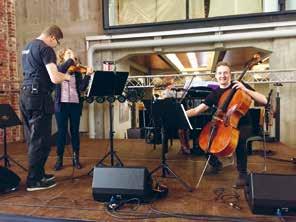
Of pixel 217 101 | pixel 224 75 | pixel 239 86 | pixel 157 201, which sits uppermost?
pixel 224 75

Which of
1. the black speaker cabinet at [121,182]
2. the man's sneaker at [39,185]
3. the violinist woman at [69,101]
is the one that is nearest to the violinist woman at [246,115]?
the black speaker cabinet at [121,182]

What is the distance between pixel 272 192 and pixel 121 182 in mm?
1162

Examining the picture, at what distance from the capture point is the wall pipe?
5.74 metres

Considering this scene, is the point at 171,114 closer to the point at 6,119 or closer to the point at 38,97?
the point at 38,97

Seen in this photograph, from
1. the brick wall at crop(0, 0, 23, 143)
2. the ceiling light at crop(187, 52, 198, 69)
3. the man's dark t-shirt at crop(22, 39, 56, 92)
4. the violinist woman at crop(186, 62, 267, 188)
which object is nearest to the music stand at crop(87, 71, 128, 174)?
the man's dark t-shirt at crop(22, 39, 56, 92)

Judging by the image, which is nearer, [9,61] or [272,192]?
[272,192]

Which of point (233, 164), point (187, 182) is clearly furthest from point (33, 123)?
point (233, 164)

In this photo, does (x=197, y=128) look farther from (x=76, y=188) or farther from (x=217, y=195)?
(x=76, y=188)

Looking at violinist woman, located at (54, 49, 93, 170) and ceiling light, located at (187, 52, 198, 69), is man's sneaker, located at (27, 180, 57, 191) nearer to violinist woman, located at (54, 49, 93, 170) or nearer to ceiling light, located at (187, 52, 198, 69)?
violinist woman, located at (54, 49, 93, 170)

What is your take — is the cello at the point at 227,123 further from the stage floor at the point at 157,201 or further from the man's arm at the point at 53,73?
the man's arm at the point at 53,73

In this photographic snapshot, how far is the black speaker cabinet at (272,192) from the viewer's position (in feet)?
7.27

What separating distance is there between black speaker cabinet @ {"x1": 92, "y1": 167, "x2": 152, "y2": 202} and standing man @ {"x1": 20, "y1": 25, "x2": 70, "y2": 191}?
0.72 meters

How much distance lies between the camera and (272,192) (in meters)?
2.23

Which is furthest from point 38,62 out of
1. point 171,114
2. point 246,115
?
point 246,115
